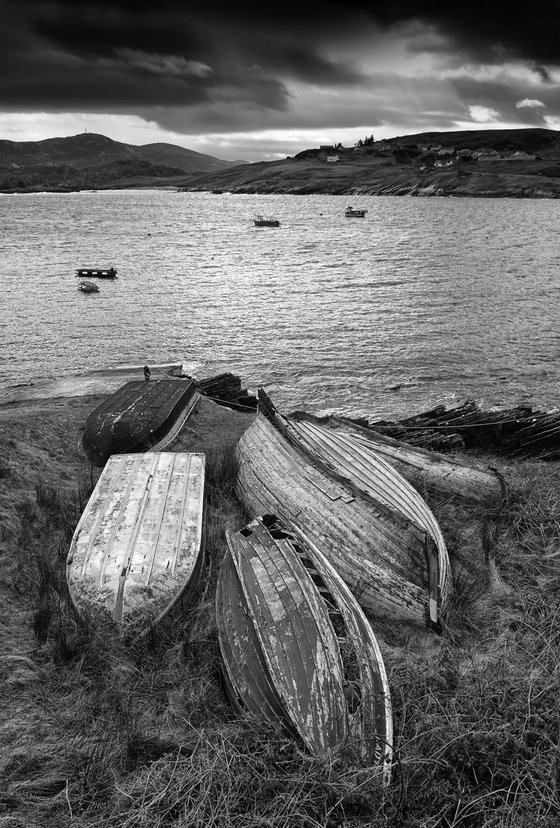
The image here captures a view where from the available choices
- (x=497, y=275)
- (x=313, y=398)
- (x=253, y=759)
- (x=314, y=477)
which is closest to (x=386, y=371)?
(x=313, y=398)

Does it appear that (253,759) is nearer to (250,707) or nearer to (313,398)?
(250,707)

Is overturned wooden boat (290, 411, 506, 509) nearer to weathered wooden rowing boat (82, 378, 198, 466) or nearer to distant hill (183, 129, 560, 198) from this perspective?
weathered wooden rowing boat (82, 378, 198, 466)

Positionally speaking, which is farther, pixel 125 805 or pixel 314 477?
pixel 314 477

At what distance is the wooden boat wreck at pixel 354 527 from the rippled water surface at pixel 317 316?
7588 millimetres

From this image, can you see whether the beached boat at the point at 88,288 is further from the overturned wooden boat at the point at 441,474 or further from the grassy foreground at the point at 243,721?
the grassy foreground at the point at 243,721

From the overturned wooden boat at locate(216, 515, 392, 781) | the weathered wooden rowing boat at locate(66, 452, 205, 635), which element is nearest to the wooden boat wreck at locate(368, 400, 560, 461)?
the weathered wooden rowing boat at locate(66, 452, 205, 635)

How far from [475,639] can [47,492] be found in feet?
22.0

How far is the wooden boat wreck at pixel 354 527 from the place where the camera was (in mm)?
6359

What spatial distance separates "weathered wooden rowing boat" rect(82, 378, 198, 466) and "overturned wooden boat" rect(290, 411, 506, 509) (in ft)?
13.1

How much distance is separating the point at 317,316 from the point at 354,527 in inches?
859

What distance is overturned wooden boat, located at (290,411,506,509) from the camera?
893cm

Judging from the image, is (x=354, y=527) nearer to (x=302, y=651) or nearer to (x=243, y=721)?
(x=302, y=651)

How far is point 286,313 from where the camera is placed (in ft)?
95.2

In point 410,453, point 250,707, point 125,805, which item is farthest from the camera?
point 410,453
